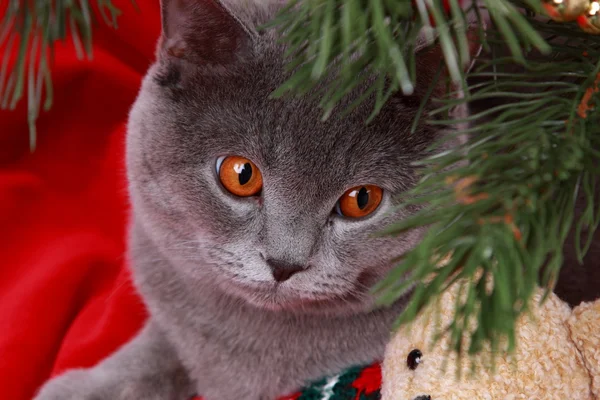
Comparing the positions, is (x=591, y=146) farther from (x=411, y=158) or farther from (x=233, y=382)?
(x=233, y=382)

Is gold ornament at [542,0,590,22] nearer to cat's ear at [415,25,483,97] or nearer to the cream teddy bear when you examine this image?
cat's ear at [415,25,483,97]

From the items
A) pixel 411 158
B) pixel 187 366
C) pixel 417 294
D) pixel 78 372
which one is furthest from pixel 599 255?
pixel 78 372

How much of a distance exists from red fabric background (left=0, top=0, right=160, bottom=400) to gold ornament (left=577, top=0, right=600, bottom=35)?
88cm

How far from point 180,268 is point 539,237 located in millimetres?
566

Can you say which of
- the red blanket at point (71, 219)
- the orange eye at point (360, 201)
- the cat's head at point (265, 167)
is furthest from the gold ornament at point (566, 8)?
the red blanket at point (71, 219)

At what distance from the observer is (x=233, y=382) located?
0.86 m

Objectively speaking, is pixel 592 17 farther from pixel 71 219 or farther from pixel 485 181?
pixel 71 219

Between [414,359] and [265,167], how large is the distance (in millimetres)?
270

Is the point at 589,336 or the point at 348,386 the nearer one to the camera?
the point at 589,336

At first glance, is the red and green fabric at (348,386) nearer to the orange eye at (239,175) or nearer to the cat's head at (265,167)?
the cat's head at (265,167)

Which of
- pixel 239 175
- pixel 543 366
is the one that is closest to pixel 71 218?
pixel 239 175

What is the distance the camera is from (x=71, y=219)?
1.40 m

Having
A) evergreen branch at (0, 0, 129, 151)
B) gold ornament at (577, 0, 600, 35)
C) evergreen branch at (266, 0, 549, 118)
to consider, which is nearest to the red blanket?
evergreen branch at (0, 0, 129, 151)

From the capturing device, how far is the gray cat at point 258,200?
704 millimetres
